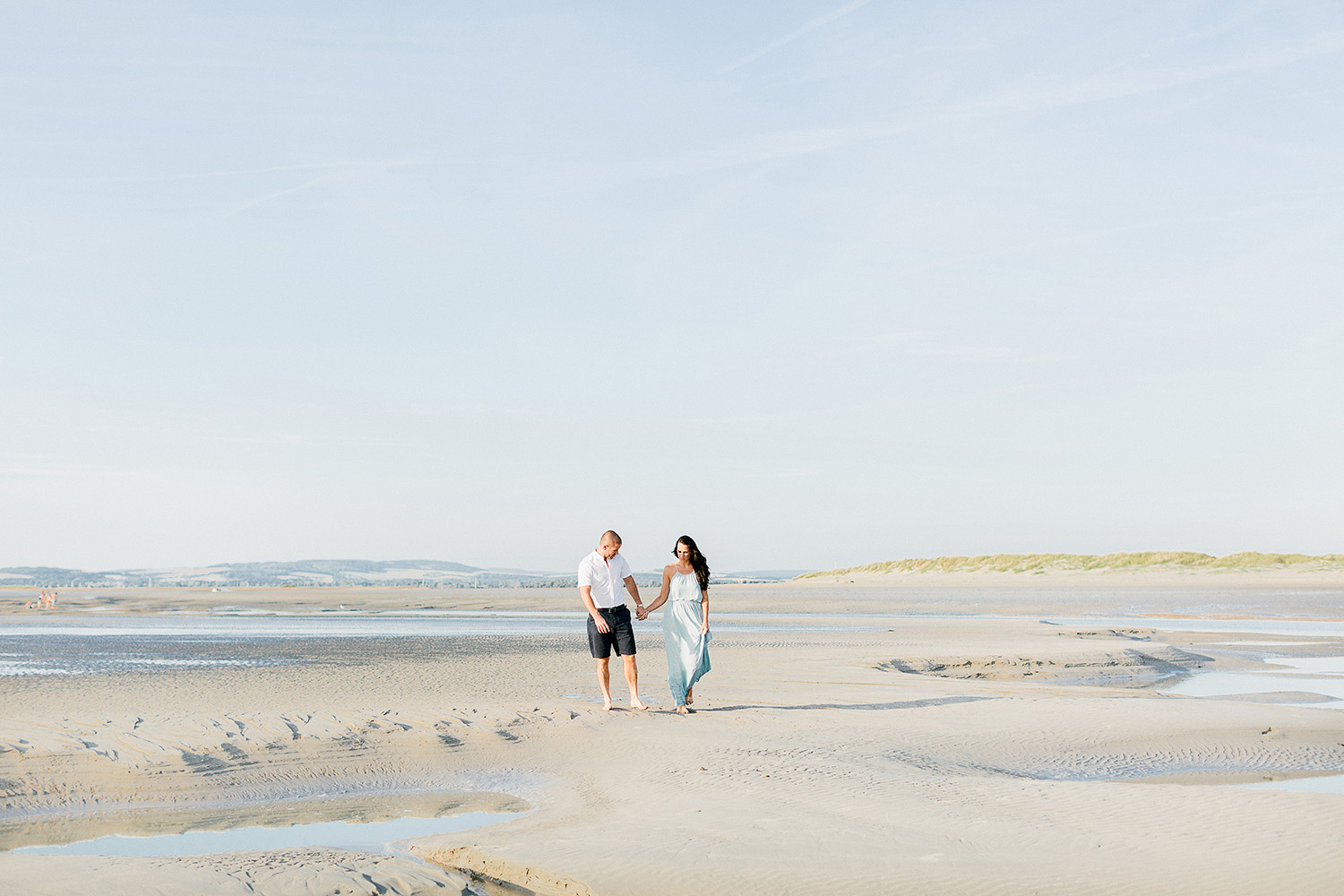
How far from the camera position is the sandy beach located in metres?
5.30

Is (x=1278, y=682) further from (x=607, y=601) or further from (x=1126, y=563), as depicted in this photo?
(x=1126, y=563)

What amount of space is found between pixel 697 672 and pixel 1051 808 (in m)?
4.30

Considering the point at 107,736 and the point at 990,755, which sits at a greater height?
the point at 107,736

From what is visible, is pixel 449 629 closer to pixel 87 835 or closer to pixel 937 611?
pixel 937 611

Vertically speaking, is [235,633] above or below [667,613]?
below

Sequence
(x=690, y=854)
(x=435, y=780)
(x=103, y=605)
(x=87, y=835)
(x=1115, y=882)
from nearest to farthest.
Answer: 1. (x=1115, y=882)
2. (x=690, y=854)
3. (x=87, y=835)
4. (x=435, y=780)
5. (x=103, y=605)

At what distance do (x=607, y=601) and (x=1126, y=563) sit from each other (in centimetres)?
5930

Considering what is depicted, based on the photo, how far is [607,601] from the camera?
33.3 feet

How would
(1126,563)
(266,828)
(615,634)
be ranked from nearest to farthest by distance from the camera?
(266,828), (615,634), (1126,563)

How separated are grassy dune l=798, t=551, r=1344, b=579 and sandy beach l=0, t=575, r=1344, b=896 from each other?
4791cm

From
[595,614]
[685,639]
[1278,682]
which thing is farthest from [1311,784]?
[1278,682]

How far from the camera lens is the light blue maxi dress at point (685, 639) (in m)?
10.3

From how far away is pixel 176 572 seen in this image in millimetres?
145375

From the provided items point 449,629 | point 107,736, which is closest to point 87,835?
point 107,736
